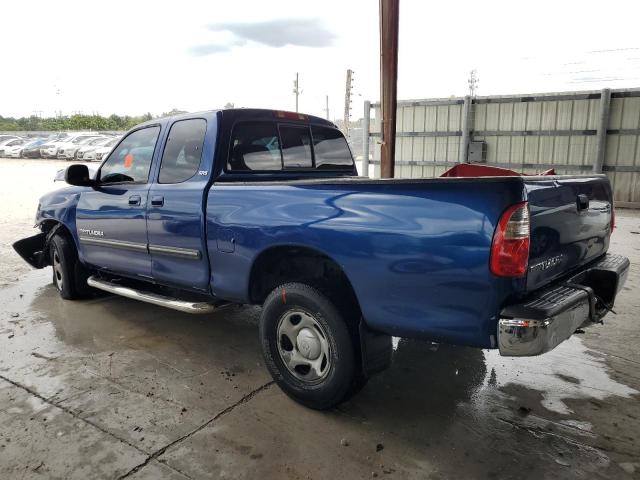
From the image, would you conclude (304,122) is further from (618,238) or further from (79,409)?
(618,238)

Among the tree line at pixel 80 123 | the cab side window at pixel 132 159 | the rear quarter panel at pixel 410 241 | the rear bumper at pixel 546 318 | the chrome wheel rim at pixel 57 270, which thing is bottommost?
the chrome wheel rim at pixel 57 270

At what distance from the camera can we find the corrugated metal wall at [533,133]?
12.0 metres

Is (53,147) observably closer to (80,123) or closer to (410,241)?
(80,123)

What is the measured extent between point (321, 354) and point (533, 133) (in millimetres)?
11757

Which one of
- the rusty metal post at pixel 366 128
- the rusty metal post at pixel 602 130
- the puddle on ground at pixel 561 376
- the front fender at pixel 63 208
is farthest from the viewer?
the rusty metal post at pixel 366 128

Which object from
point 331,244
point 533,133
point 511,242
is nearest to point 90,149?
point 533,133

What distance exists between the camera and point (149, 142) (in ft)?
14.1

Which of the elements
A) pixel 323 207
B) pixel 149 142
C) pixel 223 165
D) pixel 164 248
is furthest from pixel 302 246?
pixel 149 142

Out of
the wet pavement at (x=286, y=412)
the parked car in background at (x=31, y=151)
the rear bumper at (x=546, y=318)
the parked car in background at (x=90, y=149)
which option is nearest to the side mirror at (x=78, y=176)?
the wet pavement at (x=286, y=412)

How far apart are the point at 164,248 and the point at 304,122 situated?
65.2 inches

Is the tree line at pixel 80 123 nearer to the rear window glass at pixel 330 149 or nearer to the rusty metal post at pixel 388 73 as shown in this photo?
the rusty metal post at pixel 388 73

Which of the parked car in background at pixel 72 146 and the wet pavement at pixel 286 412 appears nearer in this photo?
the wet pavement at pixel 286 412

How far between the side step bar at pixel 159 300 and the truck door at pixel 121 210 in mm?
153

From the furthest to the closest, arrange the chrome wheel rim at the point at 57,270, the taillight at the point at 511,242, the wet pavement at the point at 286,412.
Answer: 1. the chrome wheel rim at the point at 57,270
2. the wet pavement at the point at 286,412
3. the taillight at the point at 511,242
